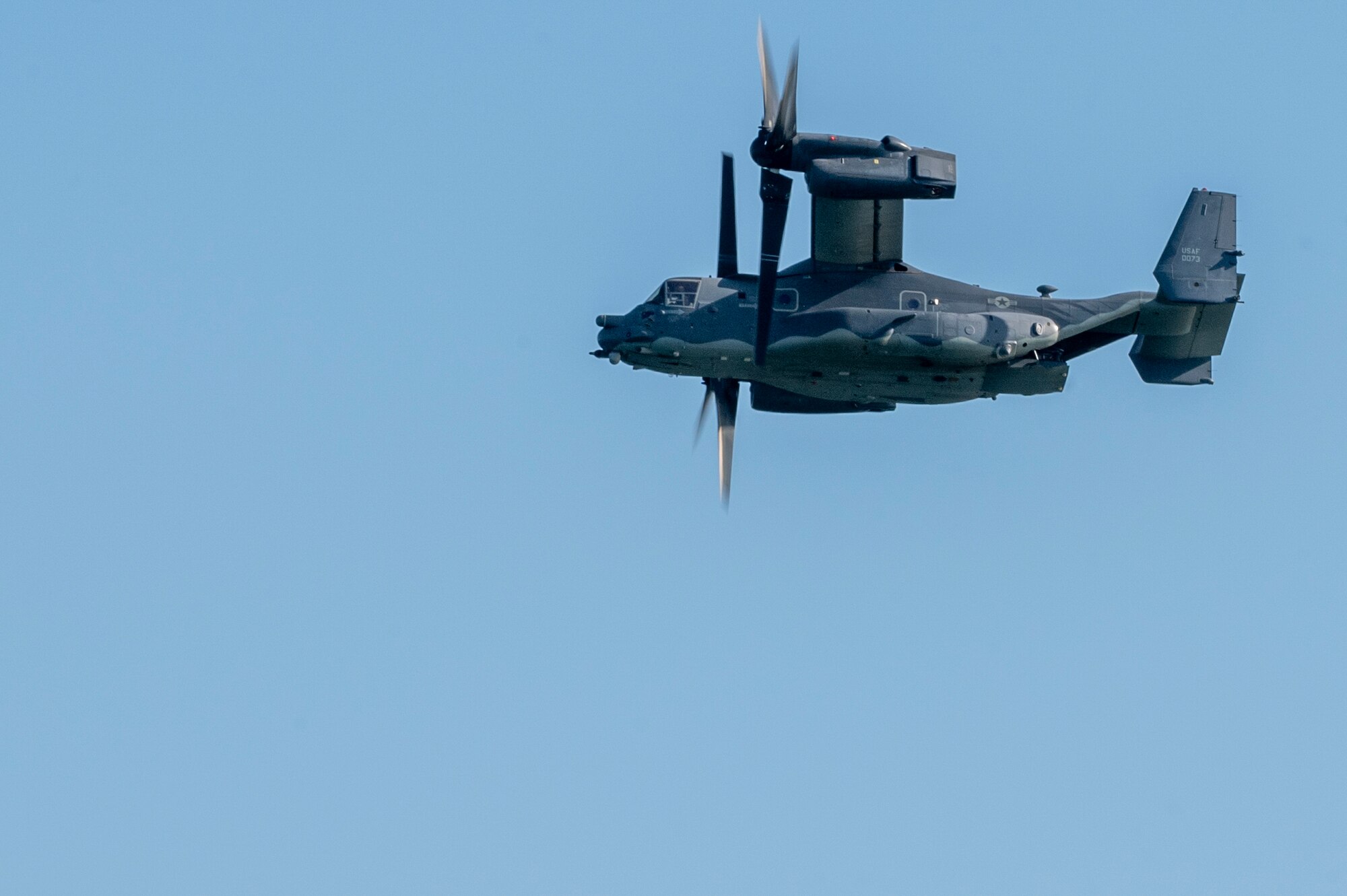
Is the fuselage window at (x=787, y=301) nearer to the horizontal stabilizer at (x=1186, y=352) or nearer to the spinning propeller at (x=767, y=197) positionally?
the spinning propeller at (x=767, y=197)

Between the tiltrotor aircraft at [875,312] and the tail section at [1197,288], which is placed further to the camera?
the tail section at [1197,288]

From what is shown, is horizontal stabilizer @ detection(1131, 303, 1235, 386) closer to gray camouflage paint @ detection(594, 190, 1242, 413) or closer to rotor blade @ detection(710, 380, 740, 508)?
gray camouflage paint @ detection(594, 190, 1242, 413)

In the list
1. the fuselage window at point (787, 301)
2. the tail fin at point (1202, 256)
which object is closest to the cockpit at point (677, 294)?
the fuselage window at point (787, 301)

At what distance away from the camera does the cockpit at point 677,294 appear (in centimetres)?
4622

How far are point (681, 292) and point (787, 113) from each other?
4.51 metres

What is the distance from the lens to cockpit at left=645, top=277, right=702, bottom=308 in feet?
152

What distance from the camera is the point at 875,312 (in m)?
45.0

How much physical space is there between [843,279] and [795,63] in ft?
15.4

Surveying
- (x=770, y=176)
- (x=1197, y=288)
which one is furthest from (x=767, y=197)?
(x=1197, y=288)

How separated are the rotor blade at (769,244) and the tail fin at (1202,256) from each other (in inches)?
320

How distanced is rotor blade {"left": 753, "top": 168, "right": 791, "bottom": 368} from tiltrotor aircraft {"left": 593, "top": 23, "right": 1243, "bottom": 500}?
31 mm

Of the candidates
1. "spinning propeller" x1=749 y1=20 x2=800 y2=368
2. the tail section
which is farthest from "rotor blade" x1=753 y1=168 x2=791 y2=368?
the tail section

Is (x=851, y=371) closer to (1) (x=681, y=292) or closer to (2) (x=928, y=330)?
(2) (x=928, y=330)

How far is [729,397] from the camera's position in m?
48.3
